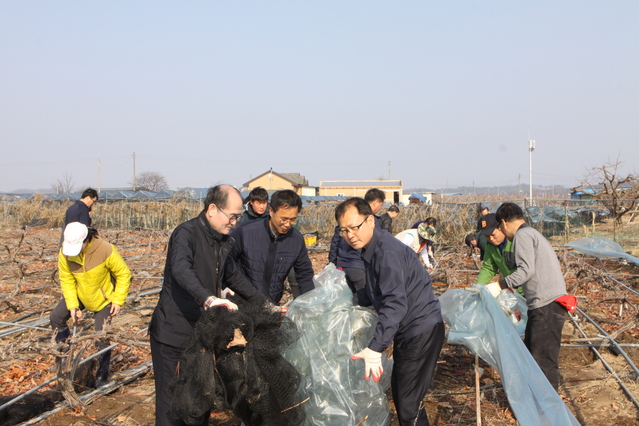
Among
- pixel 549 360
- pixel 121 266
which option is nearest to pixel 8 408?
pixel 121 266

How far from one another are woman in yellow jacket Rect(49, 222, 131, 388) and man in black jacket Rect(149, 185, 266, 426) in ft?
4.91

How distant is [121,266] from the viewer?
4113 mm

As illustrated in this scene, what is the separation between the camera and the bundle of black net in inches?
89.7

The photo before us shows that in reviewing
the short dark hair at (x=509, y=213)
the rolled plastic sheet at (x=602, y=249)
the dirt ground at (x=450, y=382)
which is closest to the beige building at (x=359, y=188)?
the rolled plastic sheet at (x=602, y=249)

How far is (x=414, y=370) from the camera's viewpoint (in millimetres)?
2688

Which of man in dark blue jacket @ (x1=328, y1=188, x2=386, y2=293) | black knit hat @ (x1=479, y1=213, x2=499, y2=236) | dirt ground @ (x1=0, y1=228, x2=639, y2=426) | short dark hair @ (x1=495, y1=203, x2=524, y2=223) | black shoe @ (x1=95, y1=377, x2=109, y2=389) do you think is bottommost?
dirt ground @ (x1=0, y1=228, x2=639, y2=426)

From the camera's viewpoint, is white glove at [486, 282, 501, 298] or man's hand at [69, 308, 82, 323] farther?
man's hand at [69, 308, 82, 323]

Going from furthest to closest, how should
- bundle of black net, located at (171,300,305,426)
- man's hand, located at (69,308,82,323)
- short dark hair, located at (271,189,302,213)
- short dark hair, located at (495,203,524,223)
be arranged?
man's hand, located at (69,308,82,323)
short dark hair, located at (495,203,524,223)
short dark hair, located at (271,189,302,213)
bundle of black net, located at (171,300,305,426)

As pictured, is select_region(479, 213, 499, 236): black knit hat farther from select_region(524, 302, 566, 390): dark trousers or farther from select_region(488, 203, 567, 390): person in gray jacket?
select_region(524, 302, 566, 390): dark trousers

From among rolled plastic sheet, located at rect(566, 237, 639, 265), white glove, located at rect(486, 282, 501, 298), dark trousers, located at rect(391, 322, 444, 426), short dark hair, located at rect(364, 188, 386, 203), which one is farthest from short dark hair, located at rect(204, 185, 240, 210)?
rolled plastic sheet, located at rect(566, 237, 639, 265)

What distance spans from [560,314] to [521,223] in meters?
0.68

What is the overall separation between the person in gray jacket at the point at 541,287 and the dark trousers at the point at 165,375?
2.15 metres

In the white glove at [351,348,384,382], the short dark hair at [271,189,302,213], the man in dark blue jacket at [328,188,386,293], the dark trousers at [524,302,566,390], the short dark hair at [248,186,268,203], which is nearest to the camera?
the white glove at [351,348,384,382]

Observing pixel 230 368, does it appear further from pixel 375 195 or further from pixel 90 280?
pixel 375 195
